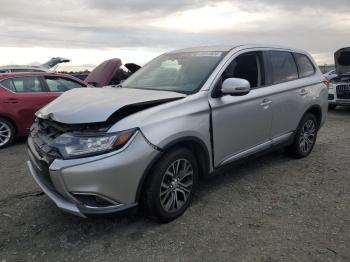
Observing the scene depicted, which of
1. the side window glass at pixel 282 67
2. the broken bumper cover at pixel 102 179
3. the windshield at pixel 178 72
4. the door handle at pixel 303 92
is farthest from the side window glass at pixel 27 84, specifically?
the door handle at pixel 303 92

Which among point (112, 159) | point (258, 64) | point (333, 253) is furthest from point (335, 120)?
point (112, 159)

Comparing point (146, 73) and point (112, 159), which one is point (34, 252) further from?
point (146, 73)

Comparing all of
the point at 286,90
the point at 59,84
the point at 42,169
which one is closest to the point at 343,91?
the point at 286,90

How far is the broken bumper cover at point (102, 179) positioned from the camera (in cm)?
313

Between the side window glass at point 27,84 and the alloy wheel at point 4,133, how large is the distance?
73 centimetres

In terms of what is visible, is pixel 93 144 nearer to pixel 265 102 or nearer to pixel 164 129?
pixel 164 129

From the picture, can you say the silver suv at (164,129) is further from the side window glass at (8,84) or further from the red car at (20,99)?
the side window glass at (8,84)

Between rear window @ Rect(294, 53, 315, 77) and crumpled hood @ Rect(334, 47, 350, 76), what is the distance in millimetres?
5053

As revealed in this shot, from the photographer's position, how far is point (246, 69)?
4738 millimetres

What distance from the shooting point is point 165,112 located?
11.7ft

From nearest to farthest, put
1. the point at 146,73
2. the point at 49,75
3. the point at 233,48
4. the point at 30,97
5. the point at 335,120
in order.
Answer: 1. the point at 233,48
2. the point at 146,73
3. the point at 30,97
4. the point at 49,75
5. the point at 335,120

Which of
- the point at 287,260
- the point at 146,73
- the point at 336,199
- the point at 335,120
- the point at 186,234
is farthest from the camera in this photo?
the point at 335,120

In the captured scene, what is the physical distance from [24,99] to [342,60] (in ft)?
27.6

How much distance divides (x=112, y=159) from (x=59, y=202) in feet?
2.18
